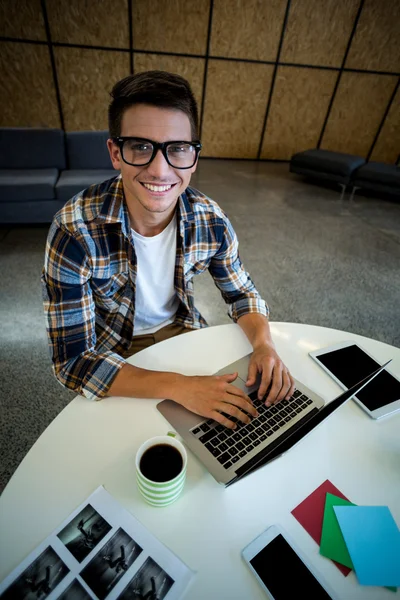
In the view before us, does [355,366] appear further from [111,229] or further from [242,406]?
[111,229]

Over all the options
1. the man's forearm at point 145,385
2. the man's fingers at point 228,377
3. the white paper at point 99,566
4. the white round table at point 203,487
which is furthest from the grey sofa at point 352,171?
the white paper at point 99,566

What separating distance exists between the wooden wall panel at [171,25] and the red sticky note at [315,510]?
614cm

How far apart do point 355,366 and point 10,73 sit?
6104 millimetres

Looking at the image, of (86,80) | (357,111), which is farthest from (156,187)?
(357,111)

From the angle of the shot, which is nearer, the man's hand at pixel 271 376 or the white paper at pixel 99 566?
the white paper at pixel 99 566

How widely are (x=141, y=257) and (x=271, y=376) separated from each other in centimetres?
60

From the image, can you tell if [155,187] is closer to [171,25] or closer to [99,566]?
[99,566]

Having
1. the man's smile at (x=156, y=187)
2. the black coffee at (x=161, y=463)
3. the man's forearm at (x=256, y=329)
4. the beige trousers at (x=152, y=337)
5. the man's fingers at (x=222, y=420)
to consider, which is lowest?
the beige trousers at (x=152, y=337)

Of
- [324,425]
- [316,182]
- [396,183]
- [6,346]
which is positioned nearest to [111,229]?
[324,425]

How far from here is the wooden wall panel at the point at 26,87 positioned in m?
4.48

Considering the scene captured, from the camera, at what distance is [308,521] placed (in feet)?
2.02

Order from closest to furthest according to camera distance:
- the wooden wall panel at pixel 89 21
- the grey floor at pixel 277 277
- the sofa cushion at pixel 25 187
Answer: the grey floor at pixel 277 277 → the sofa cushion at pixel 25 187 → the wooden wall panel at pixel 89 21

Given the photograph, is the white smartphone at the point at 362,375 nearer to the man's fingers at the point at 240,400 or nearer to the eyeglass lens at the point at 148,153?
the man's fingers at the point at 240,400

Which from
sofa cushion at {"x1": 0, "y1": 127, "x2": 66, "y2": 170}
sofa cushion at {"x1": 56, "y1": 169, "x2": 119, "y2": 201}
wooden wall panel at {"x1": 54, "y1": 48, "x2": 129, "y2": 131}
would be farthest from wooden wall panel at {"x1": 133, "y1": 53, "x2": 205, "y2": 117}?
sofa cushion at {"x1": 56, "y1": 169, "x2": 119, "y2": 201}
